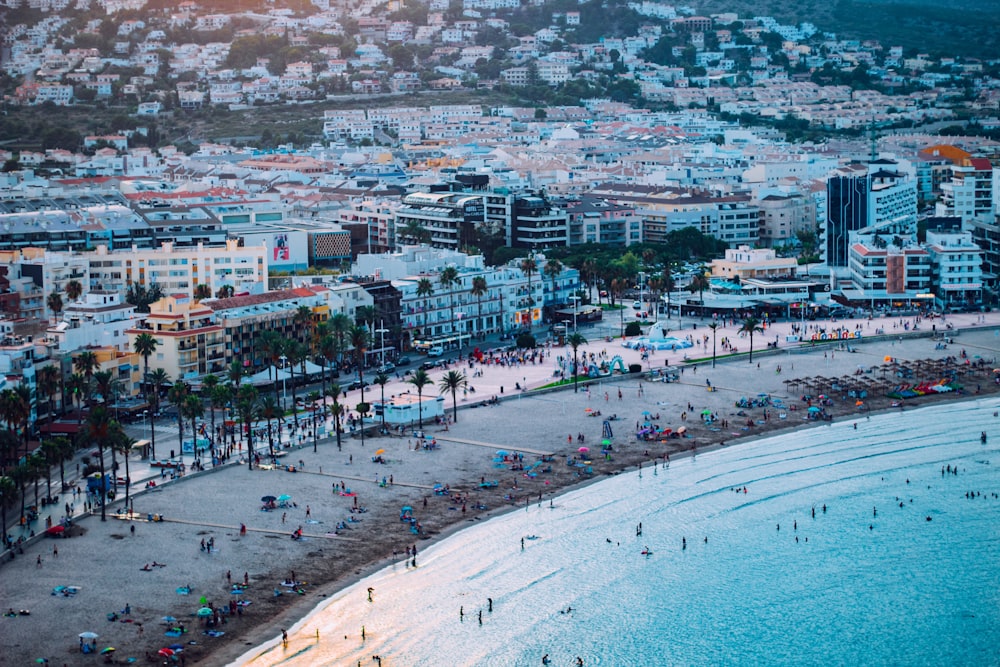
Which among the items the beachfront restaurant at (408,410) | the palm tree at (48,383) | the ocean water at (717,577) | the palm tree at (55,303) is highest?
the palm tree at (55,303)

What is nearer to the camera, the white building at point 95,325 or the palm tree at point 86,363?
the palm tree at point 86,363

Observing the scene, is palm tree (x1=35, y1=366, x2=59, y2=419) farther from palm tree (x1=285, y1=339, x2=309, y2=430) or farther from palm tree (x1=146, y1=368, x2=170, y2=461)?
palm tree (x1=285, y1=339, x2=309, y2=430)

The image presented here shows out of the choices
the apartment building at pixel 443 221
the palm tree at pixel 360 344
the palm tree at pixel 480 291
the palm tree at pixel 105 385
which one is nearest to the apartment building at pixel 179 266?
the palm tree at pixel 480 291

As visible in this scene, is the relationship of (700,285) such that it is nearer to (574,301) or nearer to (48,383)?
(574,301)

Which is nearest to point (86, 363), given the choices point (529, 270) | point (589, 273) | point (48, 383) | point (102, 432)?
point (48, 383)

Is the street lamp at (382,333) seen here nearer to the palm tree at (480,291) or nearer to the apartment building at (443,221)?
the palm tree at (480,291)

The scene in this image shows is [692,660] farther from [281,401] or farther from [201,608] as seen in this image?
[281,401]
